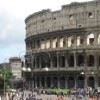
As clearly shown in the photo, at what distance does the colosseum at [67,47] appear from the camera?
246 feet

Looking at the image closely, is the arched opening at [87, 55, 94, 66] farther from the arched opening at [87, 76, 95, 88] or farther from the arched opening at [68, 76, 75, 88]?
the arched opening at [68, 76, 75, 88]

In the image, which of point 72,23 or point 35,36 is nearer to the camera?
point 72,23

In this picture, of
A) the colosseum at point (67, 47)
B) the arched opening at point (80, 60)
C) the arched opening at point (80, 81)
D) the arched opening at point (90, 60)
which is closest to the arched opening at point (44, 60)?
the colosseum at point (67, 47)

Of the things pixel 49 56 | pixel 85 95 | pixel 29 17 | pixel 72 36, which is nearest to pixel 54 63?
pixel 49 56

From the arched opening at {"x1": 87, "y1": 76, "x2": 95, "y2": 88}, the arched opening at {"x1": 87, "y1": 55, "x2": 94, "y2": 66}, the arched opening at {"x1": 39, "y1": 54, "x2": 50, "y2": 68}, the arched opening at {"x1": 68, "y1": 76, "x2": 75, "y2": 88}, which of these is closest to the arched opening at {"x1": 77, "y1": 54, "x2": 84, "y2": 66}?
the arched opening at {"x1": 87, "y1": 55, "x2": 94, "y2": 66}

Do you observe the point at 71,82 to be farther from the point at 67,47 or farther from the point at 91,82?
the point at 67,47

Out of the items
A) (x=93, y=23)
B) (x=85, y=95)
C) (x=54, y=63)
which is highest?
(x=93, y=23)

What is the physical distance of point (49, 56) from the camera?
8206 cm

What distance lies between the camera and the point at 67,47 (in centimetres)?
7825

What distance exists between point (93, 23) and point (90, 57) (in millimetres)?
5172

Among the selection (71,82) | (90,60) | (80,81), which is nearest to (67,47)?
(90,60)

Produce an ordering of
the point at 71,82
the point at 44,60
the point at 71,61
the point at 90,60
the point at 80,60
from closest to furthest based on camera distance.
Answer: the point at 90,60 → the point at 80,60 → the point at 71,82 → the point at 71,61 → the point at 44,60

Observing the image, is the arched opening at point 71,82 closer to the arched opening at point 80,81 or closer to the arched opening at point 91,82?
the arched opening at point 80,81

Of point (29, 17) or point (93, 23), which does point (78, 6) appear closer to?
point (93, 23)
